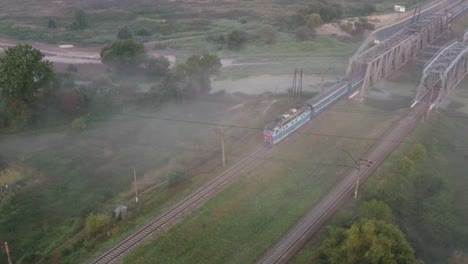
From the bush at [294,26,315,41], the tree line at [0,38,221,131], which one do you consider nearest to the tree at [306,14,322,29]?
the bush at [294,26,315,41]

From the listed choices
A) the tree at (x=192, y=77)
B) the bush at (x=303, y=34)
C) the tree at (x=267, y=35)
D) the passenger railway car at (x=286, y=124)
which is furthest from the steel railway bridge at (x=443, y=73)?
the tree at (x=267, y=35)

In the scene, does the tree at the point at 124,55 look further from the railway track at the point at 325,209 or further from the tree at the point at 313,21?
the railway track at the point at 325,209

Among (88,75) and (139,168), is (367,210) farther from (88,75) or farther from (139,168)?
(88,75)

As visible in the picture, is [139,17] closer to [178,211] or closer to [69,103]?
[69,103]

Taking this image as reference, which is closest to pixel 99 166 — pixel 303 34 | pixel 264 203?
pixel 264 203

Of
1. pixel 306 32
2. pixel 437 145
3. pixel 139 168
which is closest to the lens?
pixel 139 168

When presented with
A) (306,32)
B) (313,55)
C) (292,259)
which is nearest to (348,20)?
(306,32)
